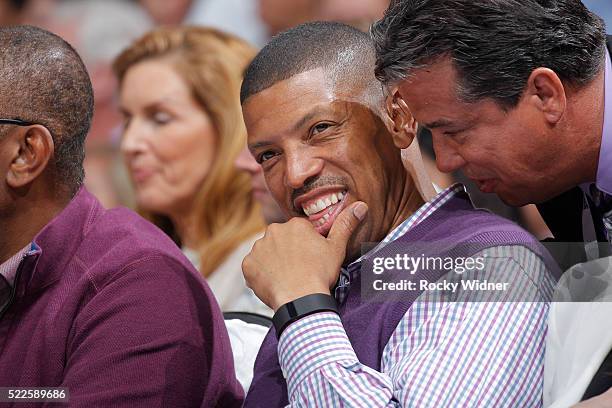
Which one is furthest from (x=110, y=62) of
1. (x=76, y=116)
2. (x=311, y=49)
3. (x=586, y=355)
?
(x=586, y=355)

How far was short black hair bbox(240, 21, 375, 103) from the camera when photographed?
1930mm

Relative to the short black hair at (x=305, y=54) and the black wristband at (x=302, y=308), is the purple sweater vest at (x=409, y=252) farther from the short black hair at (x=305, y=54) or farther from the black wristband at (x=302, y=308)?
the short black hair at (x=305, y=54)

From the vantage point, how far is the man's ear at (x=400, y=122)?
1.88 metres

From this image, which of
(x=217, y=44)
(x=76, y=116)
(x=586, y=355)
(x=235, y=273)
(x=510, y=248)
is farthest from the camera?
(x=217, y=44)

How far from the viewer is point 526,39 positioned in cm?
163

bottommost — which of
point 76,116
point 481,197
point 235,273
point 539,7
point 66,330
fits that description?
point 235,273

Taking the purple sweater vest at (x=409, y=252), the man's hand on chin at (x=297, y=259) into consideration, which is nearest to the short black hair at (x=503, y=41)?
the purple sweater vest at (x=409, y=252)

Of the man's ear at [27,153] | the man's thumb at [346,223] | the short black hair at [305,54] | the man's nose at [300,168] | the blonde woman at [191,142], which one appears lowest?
the blonde woman at [191,142]

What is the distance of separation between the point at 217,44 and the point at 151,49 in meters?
0.25

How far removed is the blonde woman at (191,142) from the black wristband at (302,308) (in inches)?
70.7

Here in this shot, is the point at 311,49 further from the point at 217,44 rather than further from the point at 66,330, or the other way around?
the point at 217,44

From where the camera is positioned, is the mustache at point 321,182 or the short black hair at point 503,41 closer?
the short black hair at point 503,41

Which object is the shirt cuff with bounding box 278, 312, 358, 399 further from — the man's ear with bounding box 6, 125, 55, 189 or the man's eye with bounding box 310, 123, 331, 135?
the man's ear with bounding box 6, 125, 55, 189

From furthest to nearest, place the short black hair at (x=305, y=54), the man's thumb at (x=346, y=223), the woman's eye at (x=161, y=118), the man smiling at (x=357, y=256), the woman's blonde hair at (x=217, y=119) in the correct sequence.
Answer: the woman's eye at (x=161, y=118)
the woman's blonde hair at (x=217, y=119)
the short black hair at (x=305, y=54)
the man's thumb at (x=346, y=223)
the man smiling at (x=357, y=256)
